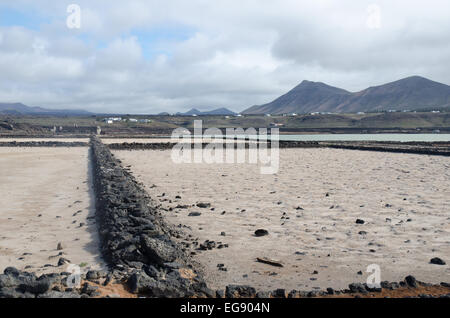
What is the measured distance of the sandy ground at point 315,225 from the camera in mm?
6660

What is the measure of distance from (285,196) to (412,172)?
9.92m

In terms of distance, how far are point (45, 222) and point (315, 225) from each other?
5.95m

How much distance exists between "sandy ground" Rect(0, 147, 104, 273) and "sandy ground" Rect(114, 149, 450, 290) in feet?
6.61

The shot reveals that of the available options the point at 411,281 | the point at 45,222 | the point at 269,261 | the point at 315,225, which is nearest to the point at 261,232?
the point at 315,225

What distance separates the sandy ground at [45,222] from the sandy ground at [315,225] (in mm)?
2014

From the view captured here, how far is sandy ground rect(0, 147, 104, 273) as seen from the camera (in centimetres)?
721

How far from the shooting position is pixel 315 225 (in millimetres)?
9680

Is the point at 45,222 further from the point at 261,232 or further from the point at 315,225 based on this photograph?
the point at 315,225

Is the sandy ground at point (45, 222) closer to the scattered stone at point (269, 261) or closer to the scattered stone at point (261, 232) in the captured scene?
the scattered stone at point (269, 261)

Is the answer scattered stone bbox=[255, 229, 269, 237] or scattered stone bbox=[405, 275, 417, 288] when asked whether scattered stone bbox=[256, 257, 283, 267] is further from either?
scattered stone bbox=[405, 275, 417, 288]

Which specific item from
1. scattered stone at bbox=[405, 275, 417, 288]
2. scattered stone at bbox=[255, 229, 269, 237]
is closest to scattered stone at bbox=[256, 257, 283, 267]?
scattered stone at bbox=[255, 229, 269, 237]
